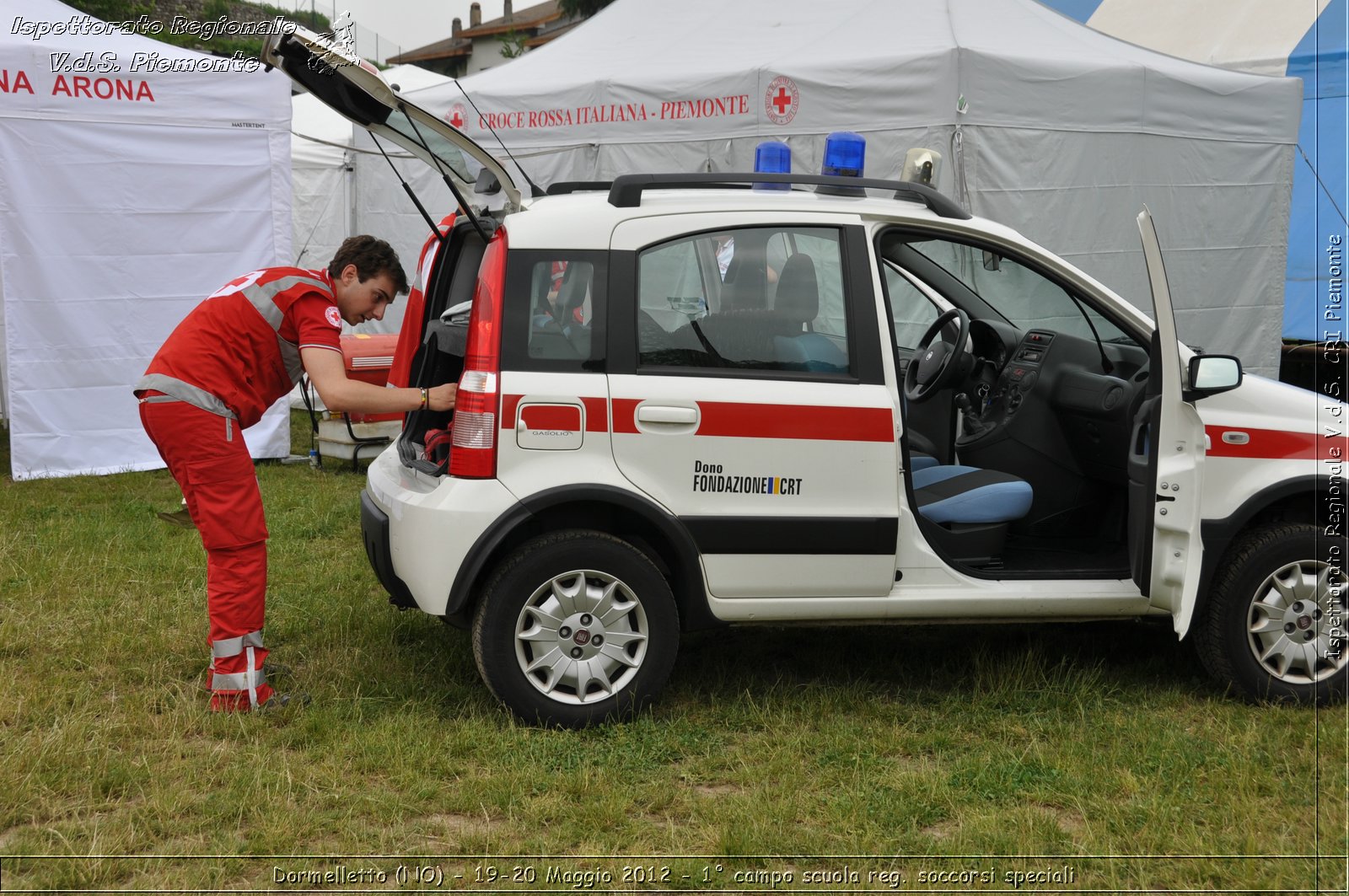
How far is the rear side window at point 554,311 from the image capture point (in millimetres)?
3693

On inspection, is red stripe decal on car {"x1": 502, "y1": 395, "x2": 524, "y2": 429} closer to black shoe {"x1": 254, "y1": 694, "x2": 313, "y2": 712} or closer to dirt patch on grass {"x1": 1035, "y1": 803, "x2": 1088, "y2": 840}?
black shoe {"x1": 254, "y1": 694, "x2": 313, "y2": 712}

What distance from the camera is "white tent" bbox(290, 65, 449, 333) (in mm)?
11703

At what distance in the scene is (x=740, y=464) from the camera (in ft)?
12.4

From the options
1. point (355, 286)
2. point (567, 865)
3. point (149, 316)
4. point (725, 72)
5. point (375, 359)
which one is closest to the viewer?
point (567, 865)

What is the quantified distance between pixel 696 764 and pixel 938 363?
2.00 metres

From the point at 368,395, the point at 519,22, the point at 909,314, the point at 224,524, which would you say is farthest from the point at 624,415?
the point at 519,22

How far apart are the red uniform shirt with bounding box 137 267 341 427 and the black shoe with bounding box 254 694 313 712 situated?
0.96 metres

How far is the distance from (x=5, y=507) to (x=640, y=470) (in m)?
5.35

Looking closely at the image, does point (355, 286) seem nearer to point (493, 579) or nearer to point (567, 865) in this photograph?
point (493, 579)

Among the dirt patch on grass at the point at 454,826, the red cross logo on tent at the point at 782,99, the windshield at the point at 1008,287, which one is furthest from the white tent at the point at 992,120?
the dirt patch on grass at the point at 454,826

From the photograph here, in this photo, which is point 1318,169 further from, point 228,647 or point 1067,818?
point 228,647

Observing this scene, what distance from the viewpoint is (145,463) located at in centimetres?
881

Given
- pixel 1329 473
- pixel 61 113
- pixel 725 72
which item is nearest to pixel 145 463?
pixel 61 113

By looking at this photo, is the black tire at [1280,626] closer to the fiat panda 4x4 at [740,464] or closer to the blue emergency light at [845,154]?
the fiat panda 4x4 at [740,464]
